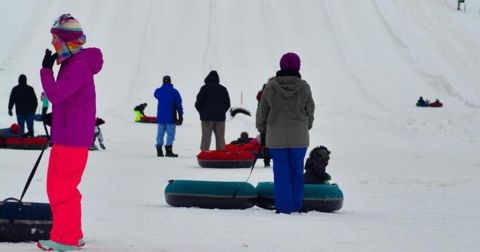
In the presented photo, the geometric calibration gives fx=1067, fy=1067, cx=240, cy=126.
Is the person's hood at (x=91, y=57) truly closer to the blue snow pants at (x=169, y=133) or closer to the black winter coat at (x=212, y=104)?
the black winter coat at (x=212, y=104)

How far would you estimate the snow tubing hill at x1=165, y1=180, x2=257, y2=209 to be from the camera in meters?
10.7

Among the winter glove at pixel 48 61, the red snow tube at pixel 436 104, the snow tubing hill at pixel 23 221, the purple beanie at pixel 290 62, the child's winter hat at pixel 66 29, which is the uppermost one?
the red snow tube at pixel 436 104

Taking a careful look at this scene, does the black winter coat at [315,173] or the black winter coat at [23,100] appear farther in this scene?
the black winter coat at [23,100]

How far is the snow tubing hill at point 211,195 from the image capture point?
35.2ft

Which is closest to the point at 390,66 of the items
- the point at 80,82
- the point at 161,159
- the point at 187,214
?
the point at 161,159

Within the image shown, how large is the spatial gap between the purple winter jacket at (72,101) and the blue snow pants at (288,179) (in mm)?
3759

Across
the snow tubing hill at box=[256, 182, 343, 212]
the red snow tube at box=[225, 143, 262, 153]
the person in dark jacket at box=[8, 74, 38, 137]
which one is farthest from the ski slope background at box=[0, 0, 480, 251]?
the person in dark jacket at box=[8, 74, 38, 137]

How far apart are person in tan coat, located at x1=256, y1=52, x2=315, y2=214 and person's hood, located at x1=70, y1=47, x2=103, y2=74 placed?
3678 millimetres

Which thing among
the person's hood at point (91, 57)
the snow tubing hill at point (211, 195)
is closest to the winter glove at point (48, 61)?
the person's hood at point (91, 57)

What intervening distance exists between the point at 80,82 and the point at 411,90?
3439 centimetres

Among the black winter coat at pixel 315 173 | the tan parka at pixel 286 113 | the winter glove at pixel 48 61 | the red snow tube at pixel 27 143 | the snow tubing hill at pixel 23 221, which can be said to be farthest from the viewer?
Result: the red snow tube at pixel 27 143

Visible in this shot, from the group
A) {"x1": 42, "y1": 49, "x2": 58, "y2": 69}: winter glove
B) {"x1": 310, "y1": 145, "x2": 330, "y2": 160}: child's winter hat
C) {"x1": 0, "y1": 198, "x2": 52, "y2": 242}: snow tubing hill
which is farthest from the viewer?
{"x1": 310, "y1": 145, "x2": 330, "y2": 160}: child's winter hat

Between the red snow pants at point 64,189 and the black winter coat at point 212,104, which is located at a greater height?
the black winter coat at point 212,104

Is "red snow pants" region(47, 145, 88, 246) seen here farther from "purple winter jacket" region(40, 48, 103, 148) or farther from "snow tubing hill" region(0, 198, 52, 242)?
"snow tubing hill" region(0, 198, 52, 242)
